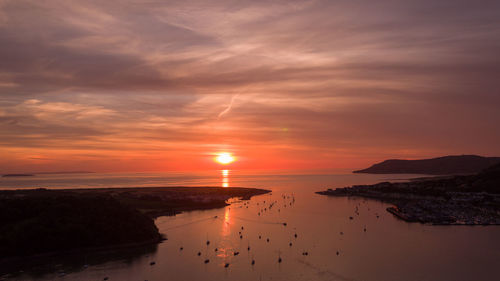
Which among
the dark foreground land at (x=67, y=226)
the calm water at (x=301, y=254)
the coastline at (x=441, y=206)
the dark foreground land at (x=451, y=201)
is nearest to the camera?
the calm water at (x=301, y=254)

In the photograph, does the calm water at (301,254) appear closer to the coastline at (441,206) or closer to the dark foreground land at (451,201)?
the coastline at (441,206)

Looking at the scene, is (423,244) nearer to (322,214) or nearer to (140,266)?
(322,214)

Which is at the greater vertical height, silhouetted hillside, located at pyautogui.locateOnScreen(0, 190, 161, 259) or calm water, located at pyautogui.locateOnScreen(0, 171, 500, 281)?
silhouetted hillside, located at pyautogui.locateOnScreen(0, 190, 161, 259)

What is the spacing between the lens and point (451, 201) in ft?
377

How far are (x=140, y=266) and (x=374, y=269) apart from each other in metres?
34.4

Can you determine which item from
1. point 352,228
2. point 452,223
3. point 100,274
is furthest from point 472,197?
point 100,274

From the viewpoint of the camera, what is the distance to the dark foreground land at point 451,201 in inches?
3435

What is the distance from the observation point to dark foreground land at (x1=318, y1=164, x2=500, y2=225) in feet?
286

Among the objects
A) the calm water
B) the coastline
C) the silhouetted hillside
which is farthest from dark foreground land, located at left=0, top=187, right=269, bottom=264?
the coastline

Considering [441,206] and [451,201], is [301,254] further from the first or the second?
[451,201]

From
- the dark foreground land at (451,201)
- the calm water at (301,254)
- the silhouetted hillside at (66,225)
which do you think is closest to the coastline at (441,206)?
the dark foreground land at (451,201)

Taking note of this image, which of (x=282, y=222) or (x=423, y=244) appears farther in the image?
(x=282, y=222)

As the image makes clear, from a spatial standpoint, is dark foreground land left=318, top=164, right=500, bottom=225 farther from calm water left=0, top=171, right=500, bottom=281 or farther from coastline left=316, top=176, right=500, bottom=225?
calm water left=0, top=171, right=500, bottom=281

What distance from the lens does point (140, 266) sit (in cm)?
5141
